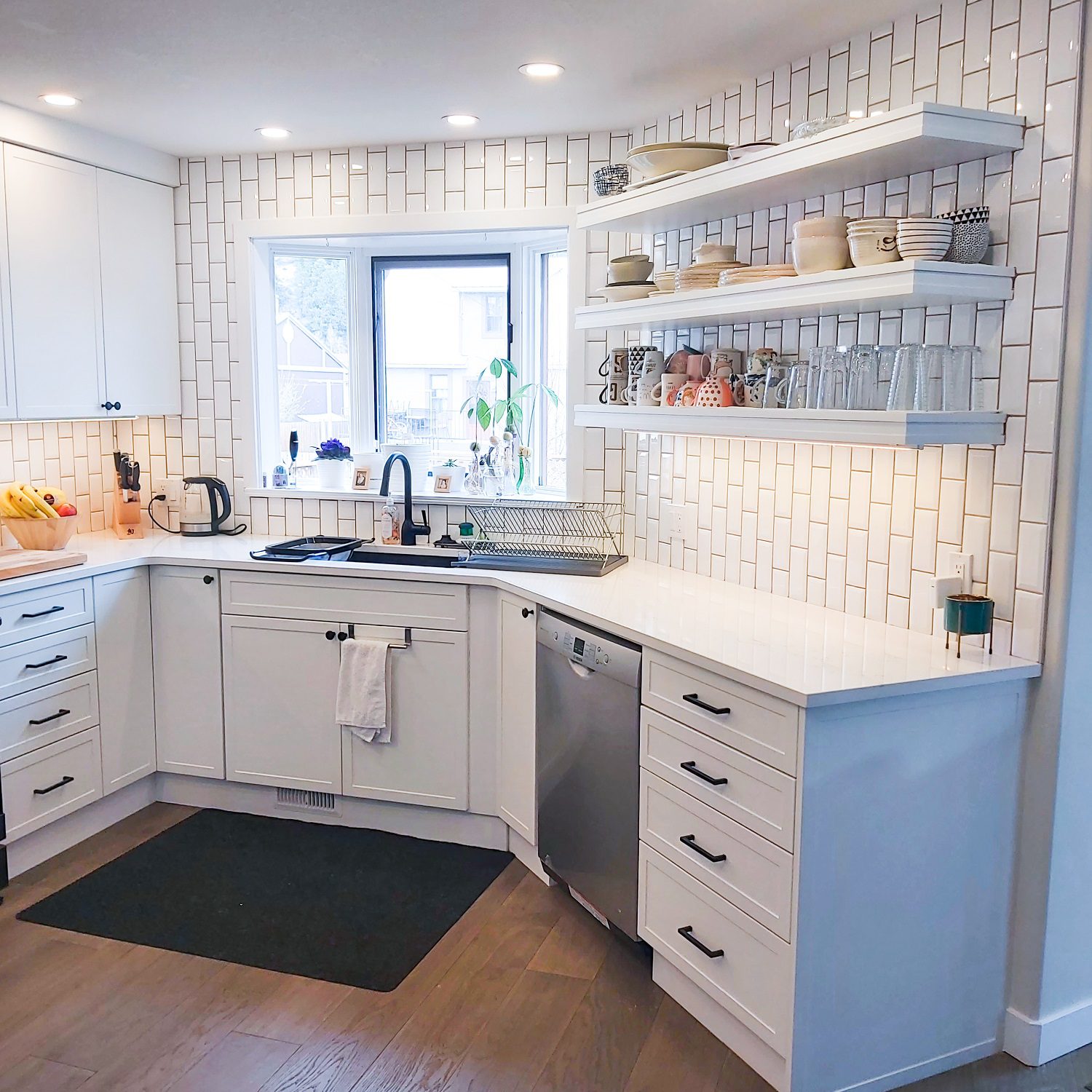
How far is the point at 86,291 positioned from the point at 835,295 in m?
2.78

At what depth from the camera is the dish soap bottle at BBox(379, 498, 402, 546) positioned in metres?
4.05

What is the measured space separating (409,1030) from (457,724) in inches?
44.1

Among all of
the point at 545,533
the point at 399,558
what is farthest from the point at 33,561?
the point at 545,533

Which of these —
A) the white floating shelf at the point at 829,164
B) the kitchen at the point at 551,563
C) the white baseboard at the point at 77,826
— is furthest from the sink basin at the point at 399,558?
the white floating shelf at the point at 829,164

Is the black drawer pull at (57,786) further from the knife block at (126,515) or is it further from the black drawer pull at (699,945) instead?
the black drawer pull at (699,945)

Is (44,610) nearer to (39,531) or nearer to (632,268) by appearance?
(39,531)

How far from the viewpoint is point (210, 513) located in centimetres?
422

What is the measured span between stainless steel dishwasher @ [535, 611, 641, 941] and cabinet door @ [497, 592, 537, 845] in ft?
0.18

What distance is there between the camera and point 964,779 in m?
2.29

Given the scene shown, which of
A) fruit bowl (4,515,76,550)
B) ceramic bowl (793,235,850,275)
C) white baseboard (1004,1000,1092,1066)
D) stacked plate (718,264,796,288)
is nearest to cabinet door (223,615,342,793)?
fruit bowl (4,515,76,550)

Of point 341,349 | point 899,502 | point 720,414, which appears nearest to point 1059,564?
point 899,502

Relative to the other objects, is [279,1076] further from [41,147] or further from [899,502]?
[41,147]

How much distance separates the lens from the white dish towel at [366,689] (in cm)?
349

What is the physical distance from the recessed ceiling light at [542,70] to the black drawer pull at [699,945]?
7.66 feet
